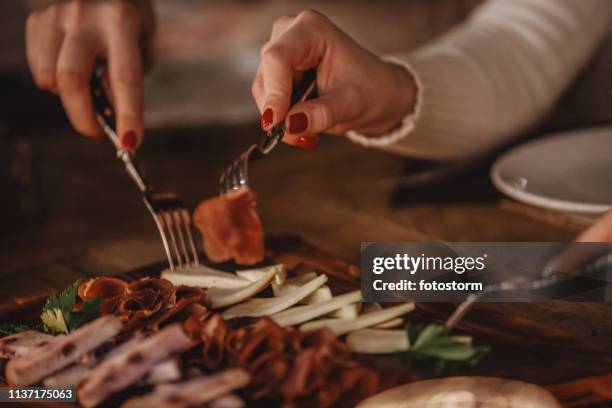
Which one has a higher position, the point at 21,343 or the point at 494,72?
the point at 494,72

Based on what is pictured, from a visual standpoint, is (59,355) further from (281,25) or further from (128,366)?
(281,25)

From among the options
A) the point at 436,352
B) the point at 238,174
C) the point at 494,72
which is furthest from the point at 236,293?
the point at 494,72

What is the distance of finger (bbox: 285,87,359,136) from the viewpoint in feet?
2.98

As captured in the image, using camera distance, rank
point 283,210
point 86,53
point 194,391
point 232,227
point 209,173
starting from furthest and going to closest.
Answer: point 209,173 → point 283,210 → point 86,53 → point 232,227 → point 194,391

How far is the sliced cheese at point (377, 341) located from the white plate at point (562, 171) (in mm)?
359

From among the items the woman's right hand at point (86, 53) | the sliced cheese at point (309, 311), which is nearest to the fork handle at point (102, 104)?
the woman's right hand at point (86, 53)

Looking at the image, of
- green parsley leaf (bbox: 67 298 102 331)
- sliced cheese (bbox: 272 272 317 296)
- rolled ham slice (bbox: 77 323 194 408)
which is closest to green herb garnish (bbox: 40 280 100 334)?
green parsley leaf (bbox: 67 298 102 331)

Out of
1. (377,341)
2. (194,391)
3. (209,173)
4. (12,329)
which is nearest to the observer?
(194,391)

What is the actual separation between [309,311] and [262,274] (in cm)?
14

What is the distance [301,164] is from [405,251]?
0.76 meters

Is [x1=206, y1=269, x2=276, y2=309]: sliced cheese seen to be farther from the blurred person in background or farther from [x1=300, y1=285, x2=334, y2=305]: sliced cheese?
the blurred person in background

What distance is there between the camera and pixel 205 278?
0.97 metres

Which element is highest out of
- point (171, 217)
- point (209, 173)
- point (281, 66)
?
point (281, 66)

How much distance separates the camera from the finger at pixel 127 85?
116 cm
